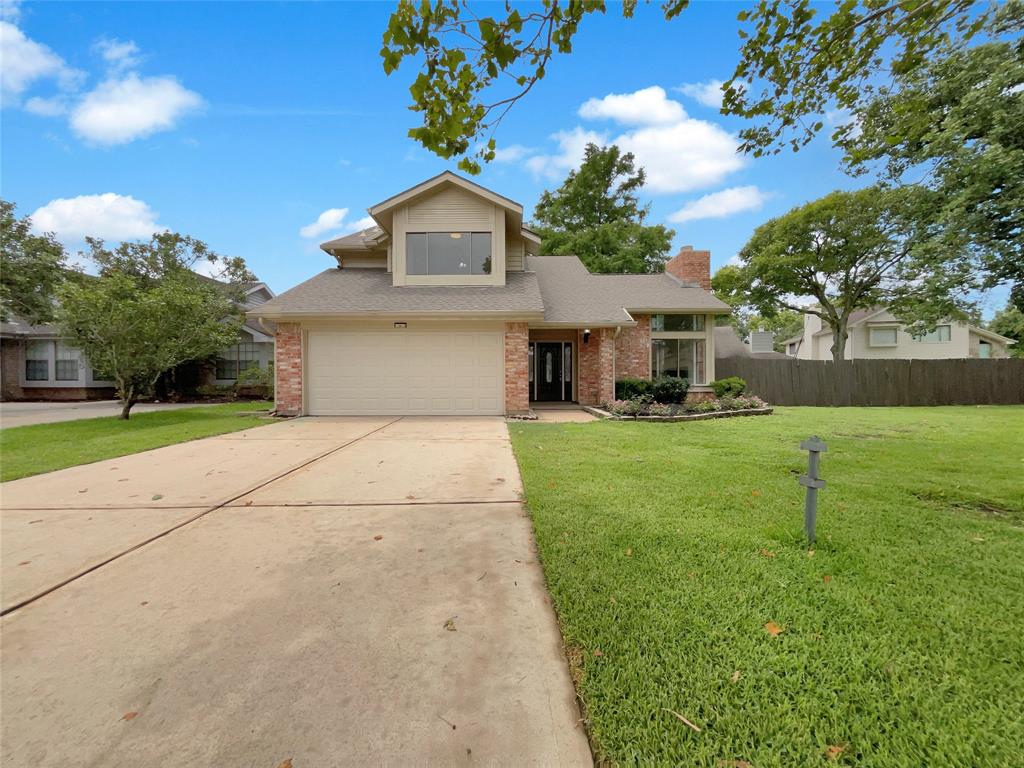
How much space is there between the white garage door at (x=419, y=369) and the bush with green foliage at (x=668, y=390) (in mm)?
4319

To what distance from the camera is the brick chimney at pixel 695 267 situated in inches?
601

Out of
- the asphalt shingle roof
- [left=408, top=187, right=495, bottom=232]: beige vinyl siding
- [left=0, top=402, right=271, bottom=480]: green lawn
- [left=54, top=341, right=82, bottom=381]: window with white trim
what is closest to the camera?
[left=0, top=402, right=271, bottom=480]: green lawn

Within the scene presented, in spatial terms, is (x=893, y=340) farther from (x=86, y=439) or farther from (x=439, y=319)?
(x=86, y=439)

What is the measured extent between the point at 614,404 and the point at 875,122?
23.0ft

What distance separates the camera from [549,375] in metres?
14.7

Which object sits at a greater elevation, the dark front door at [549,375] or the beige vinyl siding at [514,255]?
the beige vinyl siding at [514,255]

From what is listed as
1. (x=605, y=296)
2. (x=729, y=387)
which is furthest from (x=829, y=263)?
(x=605, y=296)

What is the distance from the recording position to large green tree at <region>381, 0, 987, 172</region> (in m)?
2.98

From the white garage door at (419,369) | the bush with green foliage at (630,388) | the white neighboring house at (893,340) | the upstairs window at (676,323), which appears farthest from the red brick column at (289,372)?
the white neighboring house at (893,340)

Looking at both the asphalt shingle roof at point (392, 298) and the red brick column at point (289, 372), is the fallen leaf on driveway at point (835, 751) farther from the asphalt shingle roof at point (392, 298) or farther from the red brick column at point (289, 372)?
the red brick column at point (289, 372)

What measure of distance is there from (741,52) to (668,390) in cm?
865

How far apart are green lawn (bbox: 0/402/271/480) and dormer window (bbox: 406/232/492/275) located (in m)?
5.94


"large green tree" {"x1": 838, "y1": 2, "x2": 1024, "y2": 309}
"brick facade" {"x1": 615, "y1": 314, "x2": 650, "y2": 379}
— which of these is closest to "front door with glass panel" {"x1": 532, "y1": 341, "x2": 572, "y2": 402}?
"brick facade" {"x1": 615, "y1": 314, "x2": 650, "y2": 379}

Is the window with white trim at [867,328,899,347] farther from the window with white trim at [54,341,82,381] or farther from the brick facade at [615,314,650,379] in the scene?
the window with white trim at [54,341,82,381]
